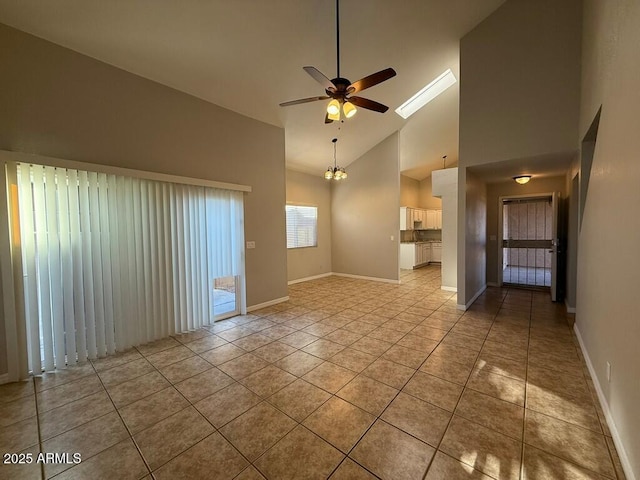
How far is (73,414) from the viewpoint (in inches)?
79.9

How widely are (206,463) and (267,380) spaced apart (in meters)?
0.89

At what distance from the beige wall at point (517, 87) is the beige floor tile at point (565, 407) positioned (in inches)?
93.6

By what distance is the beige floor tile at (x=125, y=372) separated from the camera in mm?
2494

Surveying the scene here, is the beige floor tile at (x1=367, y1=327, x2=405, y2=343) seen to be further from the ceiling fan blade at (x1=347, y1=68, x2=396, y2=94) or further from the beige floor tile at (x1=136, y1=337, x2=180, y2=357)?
the ceiling fan blade at (x1=347, y1=68, x2=396, y2=94)

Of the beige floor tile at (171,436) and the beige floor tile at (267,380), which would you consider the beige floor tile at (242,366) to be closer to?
the beige floor tile at (267,380)

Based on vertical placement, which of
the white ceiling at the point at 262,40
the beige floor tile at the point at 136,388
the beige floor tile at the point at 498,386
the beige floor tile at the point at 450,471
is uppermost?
the white ceiling at the point at 262,40

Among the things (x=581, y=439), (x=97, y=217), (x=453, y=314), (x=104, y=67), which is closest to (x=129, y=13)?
(x=104, y=67)

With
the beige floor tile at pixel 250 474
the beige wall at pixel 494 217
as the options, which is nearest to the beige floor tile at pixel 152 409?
the beige floor tile at pixel 250 474

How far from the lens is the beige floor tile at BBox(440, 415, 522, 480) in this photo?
57.9 inches

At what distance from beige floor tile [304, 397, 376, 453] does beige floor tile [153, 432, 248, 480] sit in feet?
1.71

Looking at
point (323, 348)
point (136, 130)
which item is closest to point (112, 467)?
point (323, 348)

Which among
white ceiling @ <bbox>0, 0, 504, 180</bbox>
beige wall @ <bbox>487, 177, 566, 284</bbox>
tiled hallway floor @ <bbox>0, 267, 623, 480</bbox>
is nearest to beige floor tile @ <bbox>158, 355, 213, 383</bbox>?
tiled hallway floor @ <bbox>0, 267, 623, 480</bbox>

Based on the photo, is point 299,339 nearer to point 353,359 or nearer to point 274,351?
point 274,351

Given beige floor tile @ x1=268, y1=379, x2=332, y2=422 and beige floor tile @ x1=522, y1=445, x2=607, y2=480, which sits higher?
beige floor tile @ x1=522, y1=445, x2=607, y2=480
